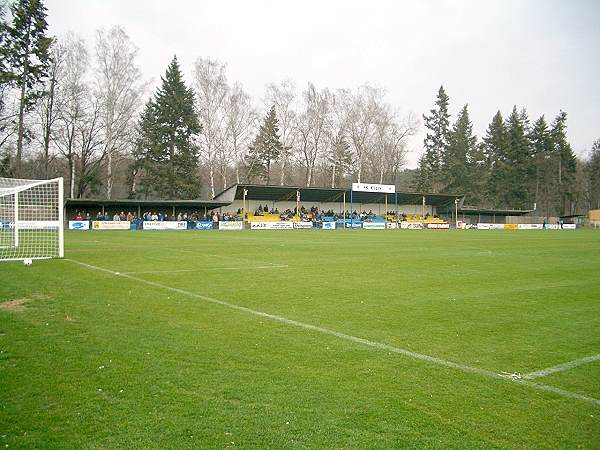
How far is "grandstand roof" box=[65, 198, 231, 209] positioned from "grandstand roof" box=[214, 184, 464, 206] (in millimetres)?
2239

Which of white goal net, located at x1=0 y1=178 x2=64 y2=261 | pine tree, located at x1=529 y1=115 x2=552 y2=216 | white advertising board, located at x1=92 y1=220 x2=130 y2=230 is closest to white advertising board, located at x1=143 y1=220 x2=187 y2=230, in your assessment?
white advertising board, located at x1=92 y1=220 x2=130 y2=230

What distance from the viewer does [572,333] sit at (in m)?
7.16

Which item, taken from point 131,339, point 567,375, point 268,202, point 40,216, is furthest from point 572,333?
point 268,202

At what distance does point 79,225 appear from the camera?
1683 inches

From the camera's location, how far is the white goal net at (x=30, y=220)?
1709 centimetres

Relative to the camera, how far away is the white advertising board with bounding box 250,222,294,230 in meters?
50.3

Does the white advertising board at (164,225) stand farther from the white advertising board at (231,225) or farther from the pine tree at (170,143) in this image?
the pine tree at (170,143)

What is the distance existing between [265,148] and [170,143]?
1336cm

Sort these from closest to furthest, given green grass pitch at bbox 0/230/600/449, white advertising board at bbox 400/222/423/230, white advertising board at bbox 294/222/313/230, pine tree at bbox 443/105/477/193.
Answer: green grass pitch at bbox 0/230/600/449 → white advertising board at bbox 294/222/313/230 → white advertising board at bbox 400/222/423/230 → pine tree at bbox 443/105/477/193

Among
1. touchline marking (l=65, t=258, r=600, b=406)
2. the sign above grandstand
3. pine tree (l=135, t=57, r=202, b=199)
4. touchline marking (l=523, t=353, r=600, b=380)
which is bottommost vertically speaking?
touchline marking (l=523, t=353, r=600, b=380)

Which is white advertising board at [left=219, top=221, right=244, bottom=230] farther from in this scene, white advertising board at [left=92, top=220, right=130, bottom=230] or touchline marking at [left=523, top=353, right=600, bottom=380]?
touchline marking at [left=523, top=353, right=600, bottom=380]

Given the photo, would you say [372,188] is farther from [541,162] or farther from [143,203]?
[541,162]

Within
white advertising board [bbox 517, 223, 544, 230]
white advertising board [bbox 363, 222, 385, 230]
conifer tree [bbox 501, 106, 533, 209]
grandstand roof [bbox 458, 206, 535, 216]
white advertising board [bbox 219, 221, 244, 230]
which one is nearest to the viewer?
white advertising board [bbox 219, 221, 244, 230]

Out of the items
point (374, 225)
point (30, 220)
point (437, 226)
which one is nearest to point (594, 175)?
point (437, 226)
